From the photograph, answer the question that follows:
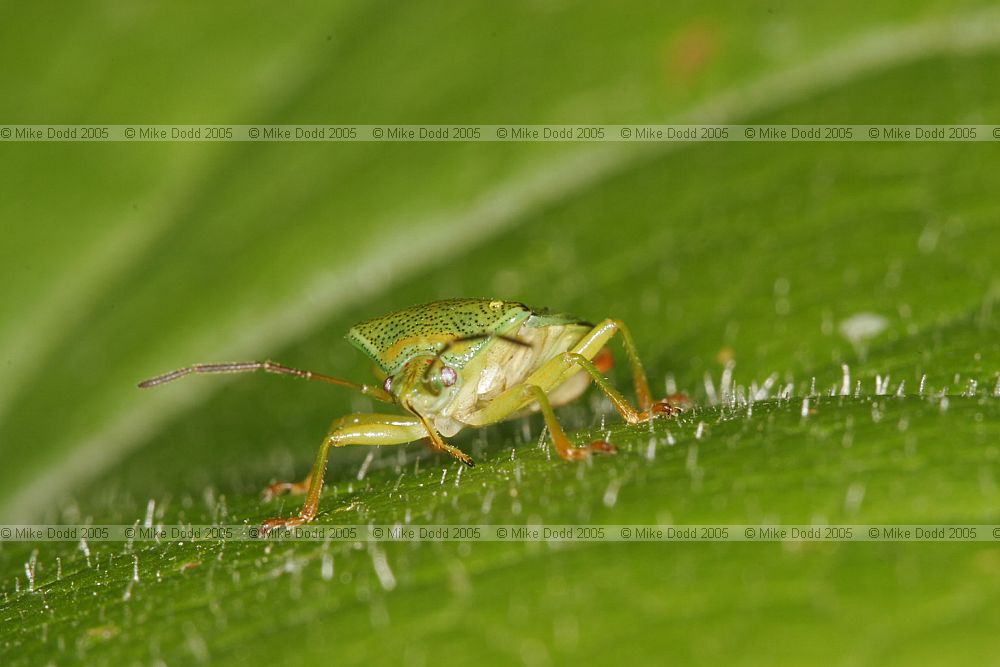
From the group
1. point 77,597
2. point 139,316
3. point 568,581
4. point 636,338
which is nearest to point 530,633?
point 568,581

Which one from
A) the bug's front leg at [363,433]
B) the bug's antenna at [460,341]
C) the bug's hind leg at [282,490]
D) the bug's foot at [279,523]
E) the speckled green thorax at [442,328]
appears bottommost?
the bug's foot at [279,523]

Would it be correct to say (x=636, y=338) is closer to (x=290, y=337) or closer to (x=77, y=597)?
(x=290, y=337)

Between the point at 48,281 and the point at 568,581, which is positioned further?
the point at 48,281

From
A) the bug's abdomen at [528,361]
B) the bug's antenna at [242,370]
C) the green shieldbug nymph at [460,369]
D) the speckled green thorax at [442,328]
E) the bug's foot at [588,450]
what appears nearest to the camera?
the bug's foot at [588,450]

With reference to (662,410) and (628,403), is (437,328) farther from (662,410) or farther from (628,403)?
(662,410)

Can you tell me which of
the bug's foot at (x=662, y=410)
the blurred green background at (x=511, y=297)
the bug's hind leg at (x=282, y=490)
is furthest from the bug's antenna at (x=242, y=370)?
the bug's foot at (x=662, y=410)

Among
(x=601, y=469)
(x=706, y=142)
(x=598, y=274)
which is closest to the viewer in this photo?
(x=601, y=469)

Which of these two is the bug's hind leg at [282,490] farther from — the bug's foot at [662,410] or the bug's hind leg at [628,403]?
the bug's foot at [662,410]

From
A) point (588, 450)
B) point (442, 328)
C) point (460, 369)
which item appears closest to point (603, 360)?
point (460, 369)
